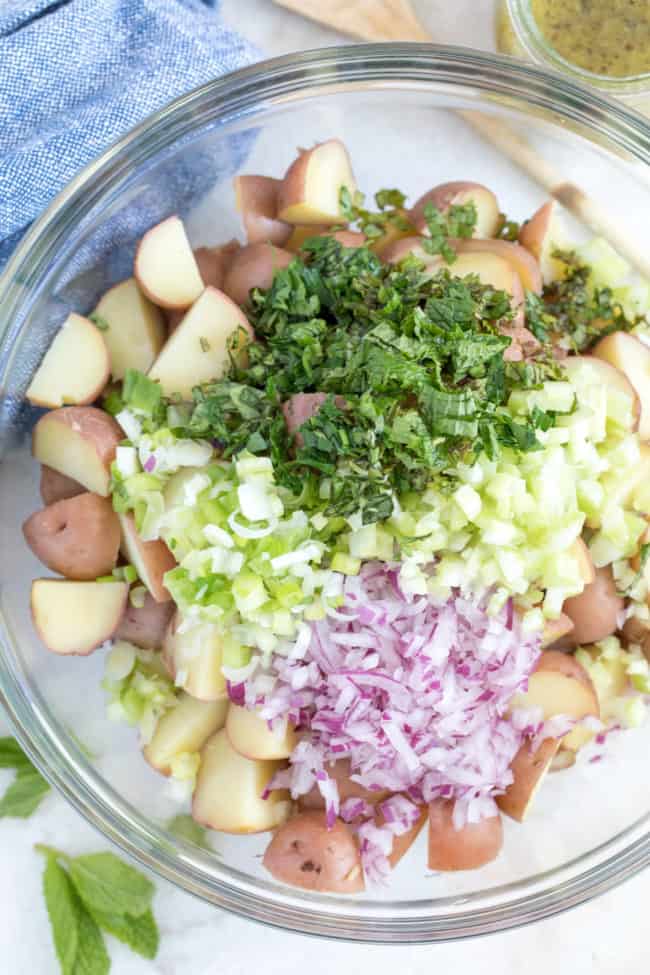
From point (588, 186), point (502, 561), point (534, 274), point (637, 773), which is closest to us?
point (502, 561)

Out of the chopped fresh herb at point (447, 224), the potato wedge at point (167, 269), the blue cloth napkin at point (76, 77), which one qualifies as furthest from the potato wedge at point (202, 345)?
the blue cloth napkin at point (76, 77)

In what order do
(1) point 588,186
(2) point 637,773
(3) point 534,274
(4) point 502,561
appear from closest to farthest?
1. (4) point 502,561
2. (3) point 534,274
3. (2) point 637,773
4. (1) point 588,186

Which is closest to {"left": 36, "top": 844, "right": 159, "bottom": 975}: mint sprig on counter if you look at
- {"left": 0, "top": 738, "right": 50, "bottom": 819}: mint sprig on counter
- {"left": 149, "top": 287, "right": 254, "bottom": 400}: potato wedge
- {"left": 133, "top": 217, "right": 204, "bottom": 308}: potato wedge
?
{"left": 0, "top": 738, "right": 50, "bottom": 819}: mint sprig on counter

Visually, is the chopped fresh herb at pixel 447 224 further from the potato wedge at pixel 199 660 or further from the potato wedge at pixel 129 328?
the potato wedge at pixel 199 660

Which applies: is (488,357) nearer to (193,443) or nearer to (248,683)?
(193,443)

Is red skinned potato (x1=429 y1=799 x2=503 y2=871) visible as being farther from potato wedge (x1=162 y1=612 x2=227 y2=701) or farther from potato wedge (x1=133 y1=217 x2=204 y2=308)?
potato wedge (x1=133 y1=217 x2=204 y2=308)

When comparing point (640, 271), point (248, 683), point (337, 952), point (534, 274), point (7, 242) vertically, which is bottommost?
point (337, 952)

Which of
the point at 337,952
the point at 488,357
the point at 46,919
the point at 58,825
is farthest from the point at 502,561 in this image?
the point at 46,919
